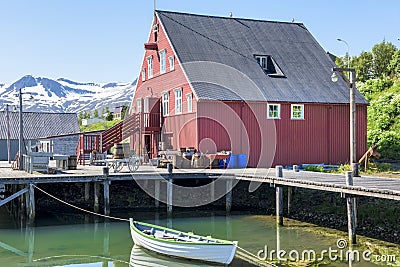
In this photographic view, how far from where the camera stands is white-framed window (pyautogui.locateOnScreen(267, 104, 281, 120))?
28.6 m

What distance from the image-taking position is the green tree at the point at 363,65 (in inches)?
1895

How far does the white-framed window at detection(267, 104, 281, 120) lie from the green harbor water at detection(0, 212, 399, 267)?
24.2 ft

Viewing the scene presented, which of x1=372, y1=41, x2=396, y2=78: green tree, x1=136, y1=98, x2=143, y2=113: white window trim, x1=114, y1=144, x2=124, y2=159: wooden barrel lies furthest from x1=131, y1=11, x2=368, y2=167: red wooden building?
x1=372, y1=41, x2=396, y2=78: green tree

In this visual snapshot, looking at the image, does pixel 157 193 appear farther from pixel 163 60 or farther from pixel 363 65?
pixel 363 65

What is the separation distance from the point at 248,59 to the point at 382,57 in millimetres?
21915

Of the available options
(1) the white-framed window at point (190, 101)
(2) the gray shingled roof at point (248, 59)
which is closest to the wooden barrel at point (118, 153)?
(1) the white-framed window at point (190, 101)

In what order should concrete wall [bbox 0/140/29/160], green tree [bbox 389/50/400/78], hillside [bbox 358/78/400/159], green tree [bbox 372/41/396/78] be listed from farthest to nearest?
green tree [bbox 372/41/396/78]
concrete wall [bbox 0/140/29/160]
green tree [bbox 389/50/400/78]
hillside [bbox 358/78/400/159]

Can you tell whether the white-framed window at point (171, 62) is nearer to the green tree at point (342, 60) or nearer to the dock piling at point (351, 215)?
the dock piling at point (351, 215)

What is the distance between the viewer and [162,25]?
103 ft

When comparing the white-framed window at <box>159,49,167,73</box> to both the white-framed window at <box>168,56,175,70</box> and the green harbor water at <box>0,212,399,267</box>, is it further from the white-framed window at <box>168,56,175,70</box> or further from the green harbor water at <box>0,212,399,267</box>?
the green harbor water at <box>0,212,399,267</box>

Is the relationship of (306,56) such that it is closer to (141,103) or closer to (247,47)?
(247,47)

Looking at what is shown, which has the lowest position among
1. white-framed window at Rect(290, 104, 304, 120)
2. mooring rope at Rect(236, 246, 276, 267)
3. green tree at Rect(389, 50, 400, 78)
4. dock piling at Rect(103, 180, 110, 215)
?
mooring rope at Rect(236, 246, 276, 267)

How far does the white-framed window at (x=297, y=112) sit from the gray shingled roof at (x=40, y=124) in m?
26.5

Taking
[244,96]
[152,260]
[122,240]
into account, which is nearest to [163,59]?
[244,96]
